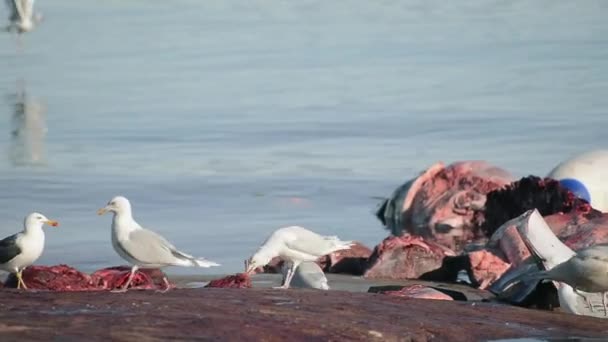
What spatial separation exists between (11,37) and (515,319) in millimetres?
17961

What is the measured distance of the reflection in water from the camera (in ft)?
49.6

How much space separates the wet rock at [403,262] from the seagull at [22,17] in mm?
13709

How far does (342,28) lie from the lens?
25.1 metres

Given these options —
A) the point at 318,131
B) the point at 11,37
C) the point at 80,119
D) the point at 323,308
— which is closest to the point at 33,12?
the point at 11,37

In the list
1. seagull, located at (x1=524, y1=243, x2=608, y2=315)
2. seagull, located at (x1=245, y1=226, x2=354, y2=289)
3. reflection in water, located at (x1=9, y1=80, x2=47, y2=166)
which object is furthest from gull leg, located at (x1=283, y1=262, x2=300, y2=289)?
reflection in water, located at (x1=9, y1=80, x2=47, y2=166)

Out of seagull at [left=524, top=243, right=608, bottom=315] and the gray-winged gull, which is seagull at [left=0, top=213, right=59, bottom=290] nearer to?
the gray-winged gull

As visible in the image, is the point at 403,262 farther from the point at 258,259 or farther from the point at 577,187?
the point at 577,187

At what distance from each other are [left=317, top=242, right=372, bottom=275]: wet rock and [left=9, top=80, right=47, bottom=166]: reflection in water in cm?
479

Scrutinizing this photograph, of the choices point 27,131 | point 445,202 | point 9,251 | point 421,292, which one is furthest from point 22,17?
point 421,292

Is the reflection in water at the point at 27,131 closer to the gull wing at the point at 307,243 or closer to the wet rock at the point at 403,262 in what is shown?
the wet rock at the point at 403,262

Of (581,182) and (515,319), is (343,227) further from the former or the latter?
(515,319)

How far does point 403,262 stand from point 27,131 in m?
7.13

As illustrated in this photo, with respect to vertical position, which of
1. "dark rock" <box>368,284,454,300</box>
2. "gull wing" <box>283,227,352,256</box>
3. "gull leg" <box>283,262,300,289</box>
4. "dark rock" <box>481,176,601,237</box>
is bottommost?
"dark rock" <box>368,284,454,300</box>

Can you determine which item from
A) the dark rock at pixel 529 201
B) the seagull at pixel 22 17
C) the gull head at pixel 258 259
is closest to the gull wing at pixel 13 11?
the seagull at pixel 22 17
